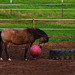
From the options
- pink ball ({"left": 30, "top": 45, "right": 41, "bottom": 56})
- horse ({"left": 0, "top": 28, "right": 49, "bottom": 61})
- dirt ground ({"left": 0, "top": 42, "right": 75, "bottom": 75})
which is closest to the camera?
dirt ground ({"left": 0, "top": 42, "right": 75, "bottom": 75})

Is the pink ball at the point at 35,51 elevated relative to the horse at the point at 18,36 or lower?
lower

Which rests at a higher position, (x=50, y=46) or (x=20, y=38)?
(x=20, y=38)

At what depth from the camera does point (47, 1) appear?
35.3 meters

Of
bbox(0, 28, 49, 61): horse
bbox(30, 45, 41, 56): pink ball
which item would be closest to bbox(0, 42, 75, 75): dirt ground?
bbox(30, 45, 41, 56): pink ball

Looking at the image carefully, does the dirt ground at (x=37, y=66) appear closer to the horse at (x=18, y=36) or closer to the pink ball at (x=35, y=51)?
the pink ball at (x=35, y=51)

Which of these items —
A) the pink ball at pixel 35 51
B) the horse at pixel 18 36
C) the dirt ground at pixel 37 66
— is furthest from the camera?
the pink ball at pixel 35 51

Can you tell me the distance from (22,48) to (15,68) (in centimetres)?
475

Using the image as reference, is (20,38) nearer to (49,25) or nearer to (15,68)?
(15,68)

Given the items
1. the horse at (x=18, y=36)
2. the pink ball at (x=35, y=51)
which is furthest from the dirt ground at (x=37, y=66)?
the horse at (x=18, y=36)

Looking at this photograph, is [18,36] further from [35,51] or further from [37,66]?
[37,66]

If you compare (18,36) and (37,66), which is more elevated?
(18,36)

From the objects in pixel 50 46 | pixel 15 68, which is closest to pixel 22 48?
pixel 50 46

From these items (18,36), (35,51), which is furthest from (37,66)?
(18,36)

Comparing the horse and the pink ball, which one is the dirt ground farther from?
the horse
